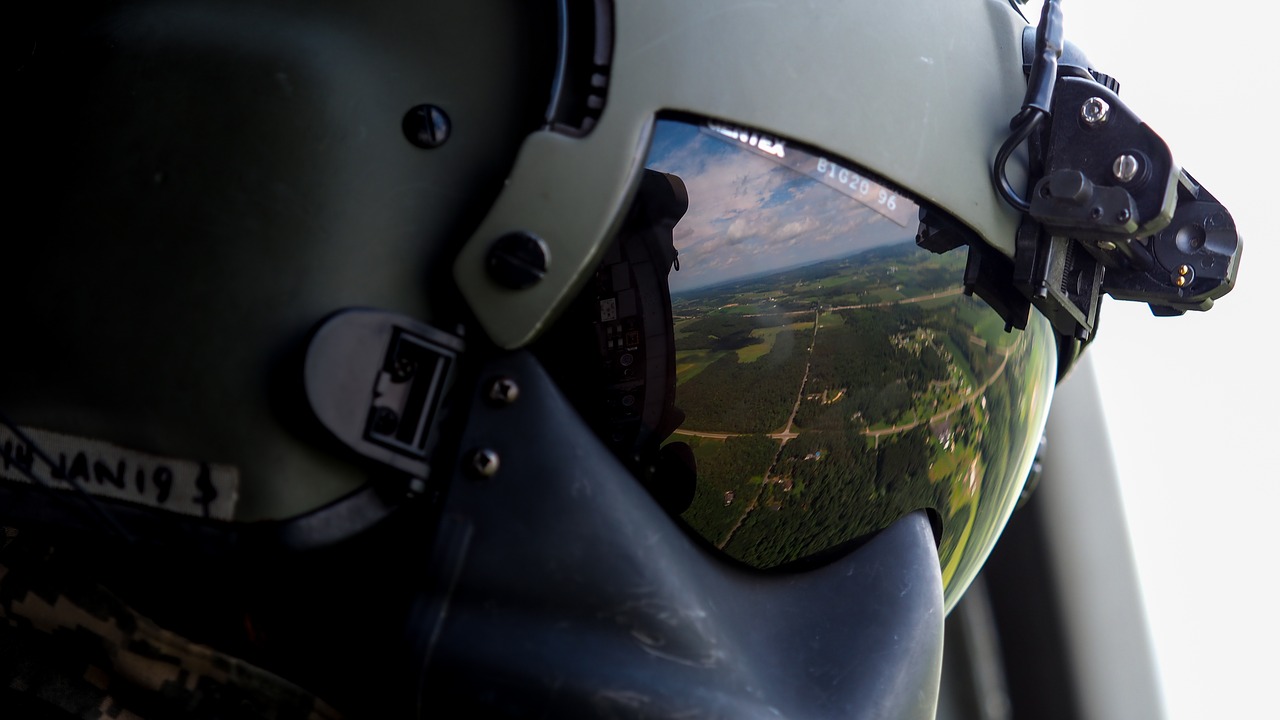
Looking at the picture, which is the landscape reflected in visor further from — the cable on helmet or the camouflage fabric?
the camouflage fabric

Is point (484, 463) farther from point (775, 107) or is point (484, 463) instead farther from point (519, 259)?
point (775, 107)

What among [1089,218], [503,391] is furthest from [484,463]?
[1089,218]

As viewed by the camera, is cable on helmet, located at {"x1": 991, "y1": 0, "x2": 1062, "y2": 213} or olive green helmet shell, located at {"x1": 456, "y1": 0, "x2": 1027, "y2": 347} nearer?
olive green helmet shell, located at {"x1": 456, "y1": 0, "x2": 1027, "y2": 347}

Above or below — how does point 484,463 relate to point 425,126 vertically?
below

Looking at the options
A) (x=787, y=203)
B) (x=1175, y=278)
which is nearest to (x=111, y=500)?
(x=787, y=203)

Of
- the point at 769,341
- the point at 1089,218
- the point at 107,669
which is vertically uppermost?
the point at 1089,218

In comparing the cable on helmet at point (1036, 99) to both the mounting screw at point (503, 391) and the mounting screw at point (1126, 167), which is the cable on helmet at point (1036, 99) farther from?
the mounting screw at point (503, 391)

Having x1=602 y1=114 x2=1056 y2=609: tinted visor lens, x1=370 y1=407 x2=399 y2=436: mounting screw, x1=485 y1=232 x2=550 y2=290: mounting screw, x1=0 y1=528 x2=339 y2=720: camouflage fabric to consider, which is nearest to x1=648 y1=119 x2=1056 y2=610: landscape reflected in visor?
x1=602 y1=114 x2=1056 y2=609: tinted visor lens
